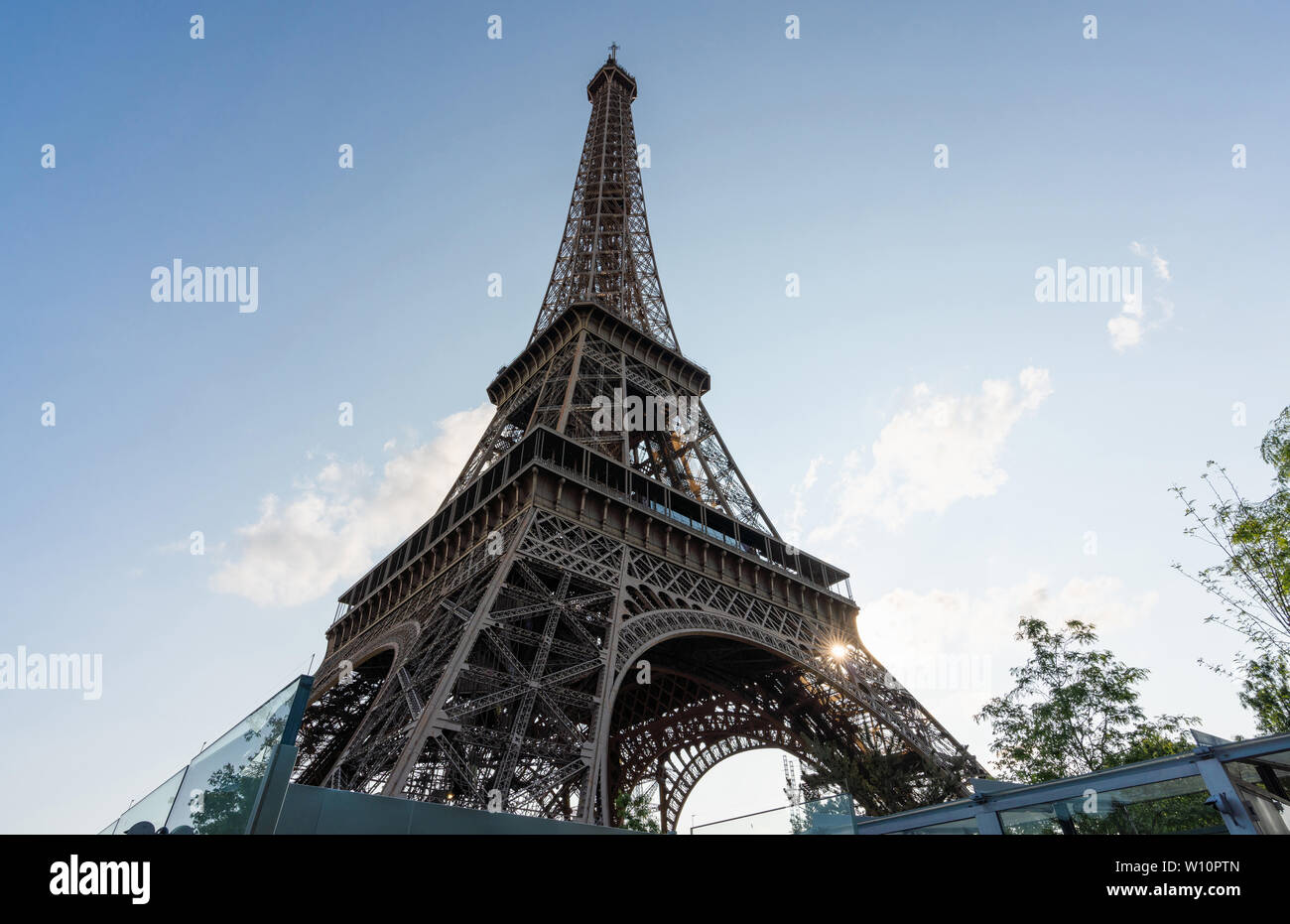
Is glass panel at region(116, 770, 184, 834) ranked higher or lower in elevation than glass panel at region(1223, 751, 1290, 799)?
higher

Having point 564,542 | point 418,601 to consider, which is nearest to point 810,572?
point 564,542

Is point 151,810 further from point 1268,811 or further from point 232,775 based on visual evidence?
point 1268,811

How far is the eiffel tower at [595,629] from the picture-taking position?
716 inches

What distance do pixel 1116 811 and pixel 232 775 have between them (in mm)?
13269

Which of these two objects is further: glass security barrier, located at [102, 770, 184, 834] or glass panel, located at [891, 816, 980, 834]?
glass panel, located at [891, 816, 980, 834]

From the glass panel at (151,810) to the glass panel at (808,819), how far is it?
7904 mm

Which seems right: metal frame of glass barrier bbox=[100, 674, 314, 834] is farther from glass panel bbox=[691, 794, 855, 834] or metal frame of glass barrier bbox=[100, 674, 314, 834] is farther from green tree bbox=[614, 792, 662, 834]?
green tree bbox=[614, 792, 662, 834]

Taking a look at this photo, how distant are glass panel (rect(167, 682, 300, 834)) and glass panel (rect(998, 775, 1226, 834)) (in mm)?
11892

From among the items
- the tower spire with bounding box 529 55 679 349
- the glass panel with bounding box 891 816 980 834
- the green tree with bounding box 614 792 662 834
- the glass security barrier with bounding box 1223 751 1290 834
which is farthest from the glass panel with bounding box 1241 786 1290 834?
the tower spire with bounding box 529 55 679 349

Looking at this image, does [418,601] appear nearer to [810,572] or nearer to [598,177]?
[810,572]

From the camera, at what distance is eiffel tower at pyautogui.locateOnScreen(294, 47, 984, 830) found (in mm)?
18191
